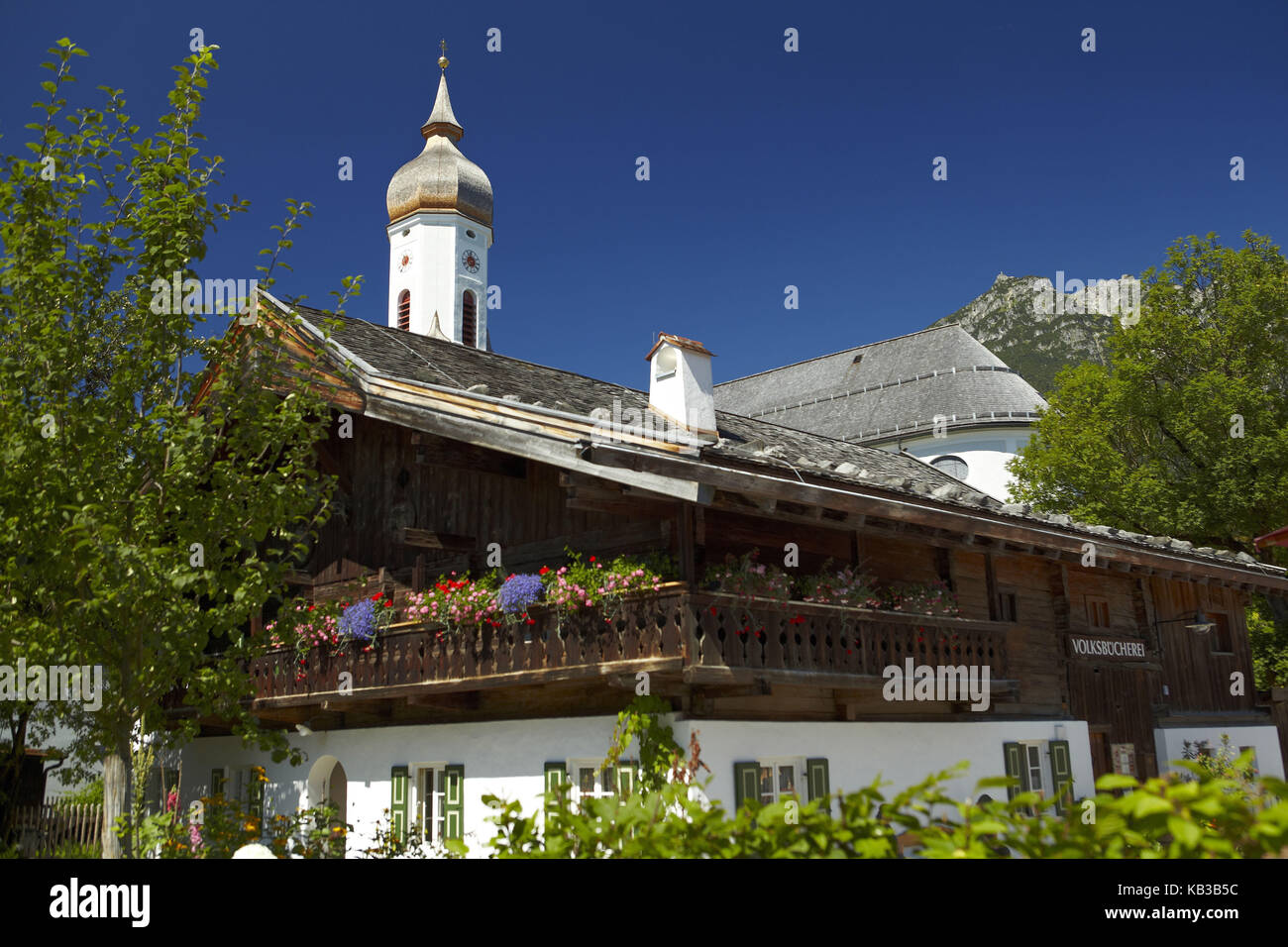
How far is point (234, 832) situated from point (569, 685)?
381 centimetres

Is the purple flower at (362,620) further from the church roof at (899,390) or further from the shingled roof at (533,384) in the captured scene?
the church roof at (899,390)

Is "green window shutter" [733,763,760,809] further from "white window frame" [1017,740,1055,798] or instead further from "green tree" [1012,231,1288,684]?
"green tree" [1012,231,1288,684]

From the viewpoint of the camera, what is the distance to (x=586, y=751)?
1210 cm

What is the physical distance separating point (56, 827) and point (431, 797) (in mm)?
6882

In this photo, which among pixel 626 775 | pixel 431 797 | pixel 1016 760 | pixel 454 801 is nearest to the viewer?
pixel 626 775

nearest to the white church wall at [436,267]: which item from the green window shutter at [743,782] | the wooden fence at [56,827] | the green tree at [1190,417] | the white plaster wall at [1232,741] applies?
the green tree at [1190,417]

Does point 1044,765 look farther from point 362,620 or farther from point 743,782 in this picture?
point 362,620

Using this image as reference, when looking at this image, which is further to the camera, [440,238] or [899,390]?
[440,238]

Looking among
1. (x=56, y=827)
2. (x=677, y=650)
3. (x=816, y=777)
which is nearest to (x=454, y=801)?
(x=816, y=777)

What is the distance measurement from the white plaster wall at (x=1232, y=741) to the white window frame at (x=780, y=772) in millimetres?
7379

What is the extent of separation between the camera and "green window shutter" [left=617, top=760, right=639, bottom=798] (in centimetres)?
1139

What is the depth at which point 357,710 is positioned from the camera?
15148mm

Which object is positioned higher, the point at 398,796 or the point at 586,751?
the point at 586,751
